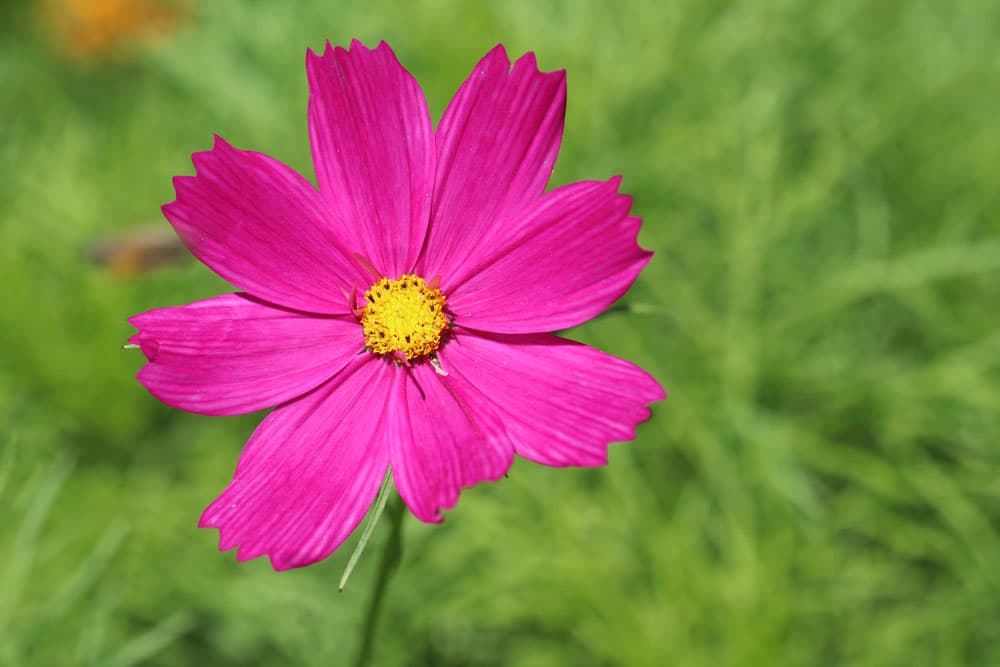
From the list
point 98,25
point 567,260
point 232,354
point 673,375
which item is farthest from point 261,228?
point 98,25

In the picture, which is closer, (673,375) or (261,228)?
(261,228)

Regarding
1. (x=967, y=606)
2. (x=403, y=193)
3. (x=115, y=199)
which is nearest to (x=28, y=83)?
(x=115, y=199)

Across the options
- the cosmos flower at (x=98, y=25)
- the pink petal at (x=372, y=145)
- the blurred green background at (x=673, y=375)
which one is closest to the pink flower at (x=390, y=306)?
the pink petal at (x=372, y=145)

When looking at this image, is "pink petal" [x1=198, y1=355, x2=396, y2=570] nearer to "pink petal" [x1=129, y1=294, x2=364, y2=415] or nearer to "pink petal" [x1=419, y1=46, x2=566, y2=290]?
"pink petal" [x1=129, y1=294, x2=364, y2=415]

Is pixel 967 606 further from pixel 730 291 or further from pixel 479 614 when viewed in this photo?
pixel 479 614

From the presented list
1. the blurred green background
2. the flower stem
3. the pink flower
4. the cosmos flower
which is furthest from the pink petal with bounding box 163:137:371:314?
the cosmos flower

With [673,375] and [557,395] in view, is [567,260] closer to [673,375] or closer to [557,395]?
[557,395]
